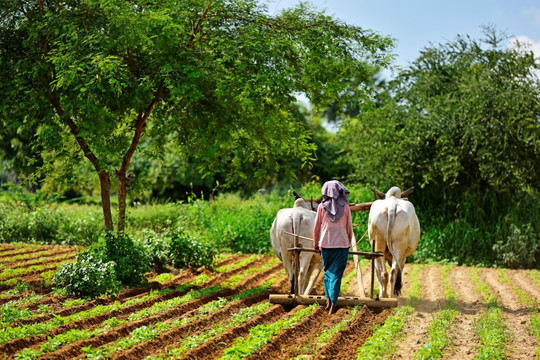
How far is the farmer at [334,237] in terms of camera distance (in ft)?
29.3

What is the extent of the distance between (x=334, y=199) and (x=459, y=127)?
28.8ft

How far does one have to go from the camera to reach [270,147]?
1173cm

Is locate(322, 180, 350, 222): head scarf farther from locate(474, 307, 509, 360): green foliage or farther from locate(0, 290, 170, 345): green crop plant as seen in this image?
locate(0, 290, 170, 345): green crop plant

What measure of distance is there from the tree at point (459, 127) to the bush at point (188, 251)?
5.66m

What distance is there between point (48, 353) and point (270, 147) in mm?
6272

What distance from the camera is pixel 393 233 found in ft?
33.3

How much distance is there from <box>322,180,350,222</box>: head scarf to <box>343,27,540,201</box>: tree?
23.9ft

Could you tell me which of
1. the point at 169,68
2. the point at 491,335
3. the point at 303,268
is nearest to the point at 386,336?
the point at 491,335

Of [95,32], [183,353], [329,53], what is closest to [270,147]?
[329,53]

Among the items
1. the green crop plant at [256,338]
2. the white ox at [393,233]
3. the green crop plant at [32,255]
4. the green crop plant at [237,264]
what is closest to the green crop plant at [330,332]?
the green crop plant at [256,338]

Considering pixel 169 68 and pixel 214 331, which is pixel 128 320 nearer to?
pixel 214 331

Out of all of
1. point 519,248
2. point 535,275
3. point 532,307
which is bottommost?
point 535,275

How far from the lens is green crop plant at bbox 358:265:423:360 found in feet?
22.5

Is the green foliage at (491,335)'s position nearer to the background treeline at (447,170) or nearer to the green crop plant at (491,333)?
the green crop plant at (491,333)
